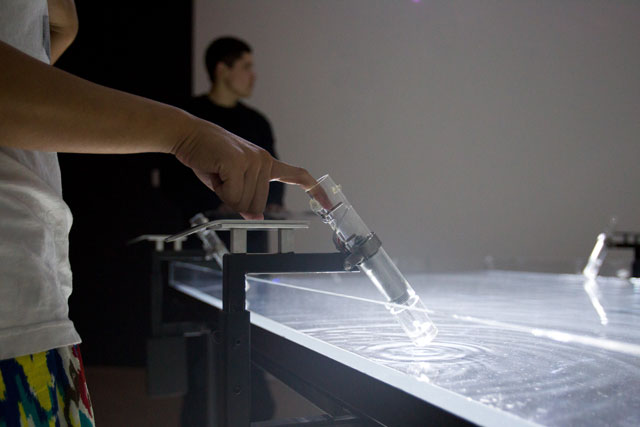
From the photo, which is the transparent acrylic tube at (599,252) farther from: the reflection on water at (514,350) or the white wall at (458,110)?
the white wall at (458,110)

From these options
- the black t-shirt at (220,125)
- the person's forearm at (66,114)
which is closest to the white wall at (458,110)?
the black t-shirt at (220,125)

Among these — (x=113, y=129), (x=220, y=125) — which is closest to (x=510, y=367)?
(x=113, y=129)

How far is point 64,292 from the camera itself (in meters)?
0.41

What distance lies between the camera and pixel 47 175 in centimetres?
42

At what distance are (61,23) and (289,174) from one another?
0.33 metres

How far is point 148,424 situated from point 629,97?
3065mm

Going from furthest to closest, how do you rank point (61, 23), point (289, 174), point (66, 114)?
1. point (61, 23)
2. point (289, 174)
3. point (66, 114)

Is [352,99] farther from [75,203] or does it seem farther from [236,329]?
[236,329]

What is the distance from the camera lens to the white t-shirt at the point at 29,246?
342mm

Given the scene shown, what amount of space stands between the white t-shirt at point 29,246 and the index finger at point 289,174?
0.49 ft

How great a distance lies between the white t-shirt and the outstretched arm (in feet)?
0.17

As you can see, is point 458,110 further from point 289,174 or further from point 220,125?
point 289,174

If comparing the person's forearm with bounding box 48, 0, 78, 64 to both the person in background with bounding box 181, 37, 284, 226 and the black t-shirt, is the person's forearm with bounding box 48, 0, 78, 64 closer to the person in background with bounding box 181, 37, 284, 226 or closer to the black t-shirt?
the black t-shirt

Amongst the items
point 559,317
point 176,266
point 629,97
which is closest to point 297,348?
point 559,317
